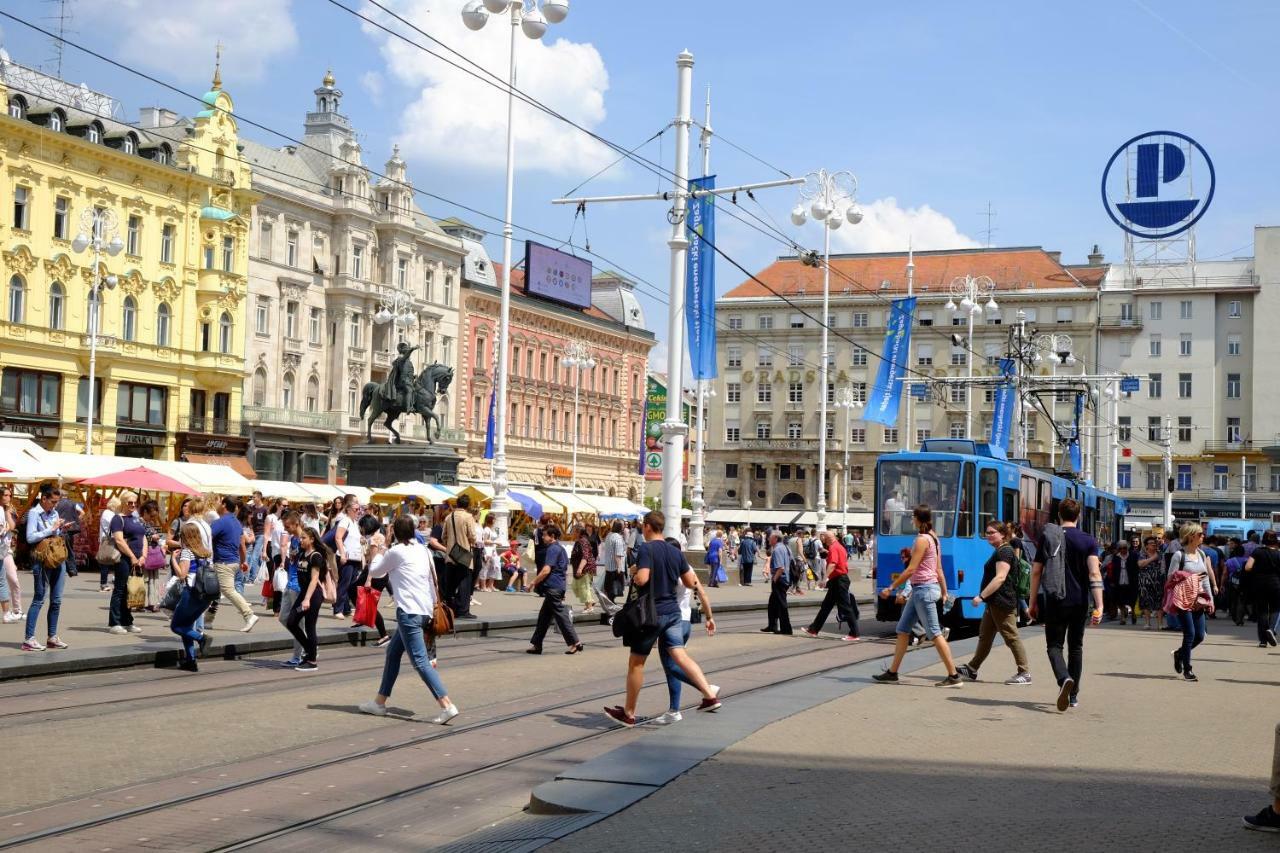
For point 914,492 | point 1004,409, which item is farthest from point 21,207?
point 914,492

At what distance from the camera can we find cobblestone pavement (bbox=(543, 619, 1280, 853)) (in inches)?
299

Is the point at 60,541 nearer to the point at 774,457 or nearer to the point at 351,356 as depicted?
the point at 351,356

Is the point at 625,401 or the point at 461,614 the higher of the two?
the point at 625,401


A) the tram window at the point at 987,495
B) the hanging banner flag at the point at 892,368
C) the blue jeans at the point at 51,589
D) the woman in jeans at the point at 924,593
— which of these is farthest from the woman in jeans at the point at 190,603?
the hanging banner flag at the point at 892,368

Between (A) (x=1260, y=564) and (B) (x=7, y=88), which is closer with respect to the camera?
(A) (x=1260, y=564)

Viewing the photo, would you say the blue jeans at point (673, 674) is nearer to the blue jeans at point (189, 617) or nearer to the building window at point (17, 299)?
the blue jeans at point (189, 617)

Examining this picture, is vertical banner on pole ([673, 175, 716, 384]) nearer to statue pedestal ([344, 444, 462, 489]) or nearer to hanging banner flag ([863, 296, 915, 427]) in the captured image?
hanging banner flag ([863, 296, 915, 427])

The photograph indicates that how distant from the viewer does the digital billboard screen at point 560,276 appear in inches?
2763

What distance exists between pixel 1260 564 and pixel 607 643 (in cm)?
1067

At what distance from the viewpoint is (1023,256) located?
10762cm

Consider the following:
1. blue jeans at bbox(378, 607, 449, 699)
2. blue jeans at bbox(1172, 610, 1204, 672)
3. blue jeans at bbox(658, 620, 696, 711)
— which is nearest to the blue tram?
blue jeans at bbox(1172, 610, 1204, 672)

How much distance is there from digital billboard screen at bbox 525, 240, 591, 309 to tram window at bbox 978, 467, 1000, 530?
43.7 meters

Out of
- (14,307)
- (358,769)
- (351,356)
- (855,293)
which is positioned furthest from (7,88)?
(855,293)

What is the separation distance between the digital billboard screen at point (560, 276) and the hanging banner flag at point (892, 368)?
30863mm
